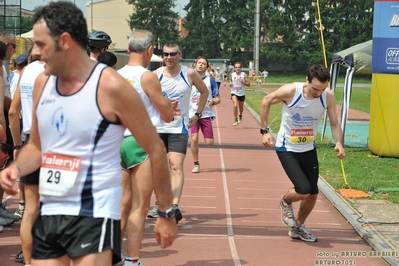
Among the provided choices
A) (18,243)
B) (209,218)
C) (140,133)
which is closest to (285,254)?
(209,218)

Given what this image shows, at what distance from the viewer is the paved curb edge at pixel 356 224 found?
7.49 metres

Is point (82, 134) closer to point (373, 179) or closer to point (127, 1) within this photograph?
point (373, 179)

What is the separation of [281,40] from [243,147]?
81.1 m

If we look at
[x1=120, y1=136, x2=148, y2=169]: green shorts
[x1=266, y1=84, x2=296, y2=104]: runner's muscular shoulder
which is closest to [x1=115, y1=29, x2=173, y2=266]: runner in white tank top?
[x1=120, y1=136, x2=148, y2=169]: green shorts

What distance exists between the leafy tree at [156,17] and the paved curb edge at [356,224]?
97240mm

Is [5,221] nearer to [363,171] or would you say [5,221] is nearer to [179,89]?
[179,89]

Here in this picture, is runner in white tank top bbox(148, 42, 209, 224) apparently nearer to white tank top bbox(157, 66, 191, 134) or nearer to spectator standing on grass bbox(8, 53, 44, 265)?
white tank top bbox(157, 66, 191, 134)

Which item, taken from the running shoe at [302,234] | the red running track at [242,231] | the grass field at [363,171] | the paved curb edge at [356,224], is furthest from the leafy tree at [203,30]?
the running shoe at [302,234]

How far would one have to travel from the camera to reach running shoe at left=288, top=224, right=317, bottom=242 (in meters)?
7.98

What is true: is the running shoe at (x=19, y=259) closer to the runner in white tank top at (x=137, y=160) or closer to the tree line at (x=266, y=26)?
the runner in white tank top at (x=137, y=160)

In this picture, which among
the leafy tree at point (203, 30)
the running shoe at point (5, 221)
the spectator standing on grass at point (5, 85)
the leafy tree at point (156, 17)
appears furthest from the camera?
the leafy tree at point (156, 17)

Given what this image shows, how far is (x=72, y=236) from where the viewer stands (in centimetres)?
358

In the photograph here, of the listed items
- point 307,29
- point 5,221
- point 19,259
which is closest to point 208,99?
point 5,221

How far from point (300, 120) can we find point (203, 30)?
9618 cm
